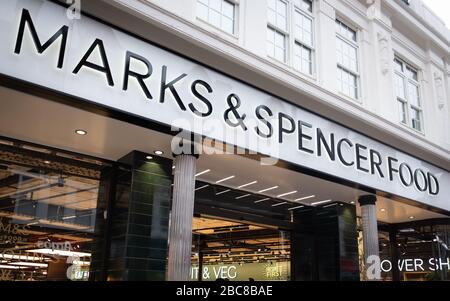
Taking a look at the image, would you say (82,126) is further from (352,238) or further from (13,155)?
(352,238)

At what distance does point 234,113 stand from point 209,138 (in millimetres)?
687

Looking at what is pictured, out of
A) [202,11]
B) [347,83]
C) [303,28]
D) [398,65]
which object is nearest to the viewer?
[202,11]

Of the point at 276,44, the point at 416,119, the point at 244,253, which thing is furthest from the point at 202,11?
the point at 416,119

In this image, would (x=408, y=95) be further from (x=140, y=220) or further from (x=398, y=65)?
(x=140, y=220)

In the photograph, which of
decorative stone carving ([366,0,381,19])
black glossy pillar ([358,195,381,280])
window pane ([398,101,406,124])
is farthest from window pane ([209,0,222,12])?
window pane ([398,101,406,124])

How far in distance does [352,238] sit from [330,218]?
773 mm

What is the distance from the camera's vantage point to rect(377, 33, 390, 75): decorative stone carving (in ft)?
35.6

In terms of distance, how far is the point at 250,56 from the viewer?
7.30 m

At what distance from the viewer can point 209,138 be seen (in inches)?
270

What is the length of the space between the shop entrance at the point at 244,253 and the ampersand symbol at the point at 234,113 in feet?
13.7

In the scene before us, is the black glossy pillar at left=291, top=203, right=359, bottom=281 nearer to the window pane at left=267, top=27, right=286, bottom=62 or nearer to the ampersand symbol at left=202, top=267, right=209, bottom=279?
the ampersand symbol at left=202, top=267, right=209, bottom=279

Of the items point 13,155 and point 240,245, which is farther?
point 240,245

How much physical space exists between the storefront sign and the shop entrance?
3.06 metres
